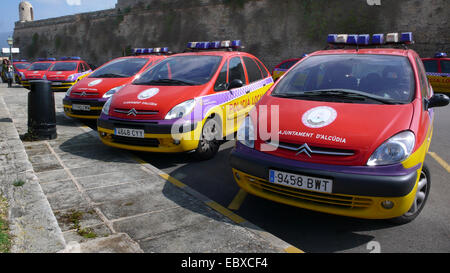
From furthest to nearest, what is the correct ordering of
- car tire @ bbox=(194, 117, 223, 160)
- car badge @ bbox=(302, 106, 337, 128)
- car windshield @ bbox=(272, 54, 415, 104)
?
car tire @ bbox=(194, 117, 223, 160)
car windshield @ bbox=(272, 54, 415, 104)
car badge @ bbox=(302, 106, 337, 128)

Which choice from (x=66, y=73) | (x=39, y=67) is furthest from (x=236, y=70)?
(x=39, y=67)

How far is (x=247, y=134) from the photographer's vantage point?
143 inches

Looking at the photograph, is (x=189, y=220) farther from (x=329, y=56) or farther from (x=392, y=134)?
(x=329, y=56)

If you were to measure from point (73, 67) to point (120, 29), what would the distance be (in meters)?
26.4

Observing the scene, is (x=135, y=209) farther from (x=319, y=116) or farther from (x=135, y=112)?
(x=135, y=112)

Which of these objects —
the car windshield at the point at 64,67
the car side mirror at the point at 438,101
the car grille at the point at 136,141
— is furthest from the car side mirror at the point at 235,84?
the car windshield at the point at 64,67

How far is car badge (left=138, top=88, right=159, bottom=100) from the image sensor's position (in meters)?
5.37

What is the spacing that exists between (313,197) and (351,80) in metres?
1.52

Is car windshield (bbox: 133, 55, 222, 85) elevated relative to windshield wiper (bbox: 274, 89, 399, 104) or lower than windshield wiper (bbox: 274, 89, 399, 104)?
elevated

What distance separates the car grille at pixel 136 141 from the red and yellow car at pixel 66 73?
999cm

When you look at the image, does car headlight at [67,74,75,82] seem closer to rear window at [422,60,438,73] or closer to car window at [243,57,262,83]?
car window at [243,57,262,83]

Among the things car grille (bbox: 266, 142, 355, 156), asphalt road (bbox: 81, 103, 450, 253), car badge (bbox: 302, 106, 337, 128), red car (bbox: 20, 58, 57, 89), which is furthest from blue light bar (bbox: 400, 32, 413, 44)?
red car (bbox: 20, 58, 57, 89)

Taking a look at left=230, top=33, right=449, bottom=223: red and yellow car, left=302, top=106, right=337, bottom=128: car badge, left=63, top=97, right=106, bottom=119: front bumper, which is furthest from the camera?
left=63, top=97, right=106, bottom=119: front bumper

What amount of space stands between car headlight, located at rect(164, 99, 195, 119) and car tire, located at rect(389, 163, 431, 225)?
2.80 metres
